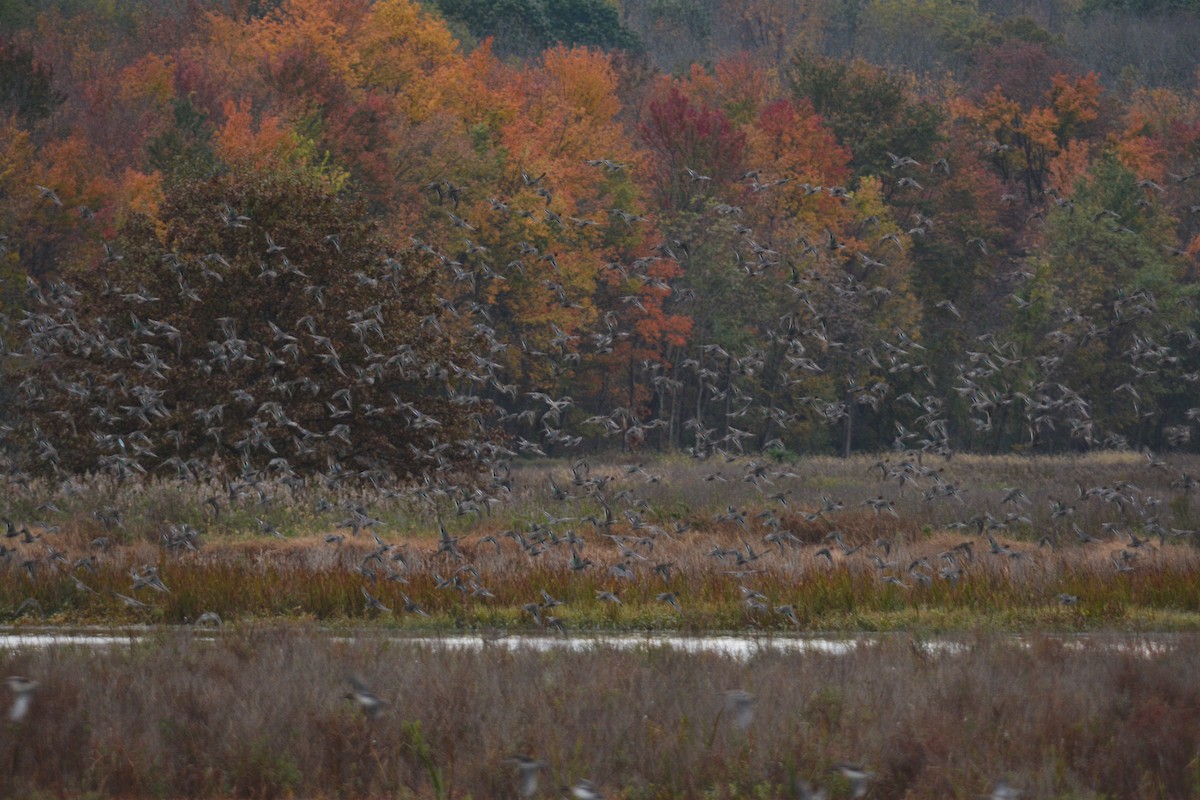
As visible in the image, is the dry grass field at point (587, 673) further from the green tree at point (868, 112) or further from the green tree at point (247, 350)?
the green tree at point (868, 112)

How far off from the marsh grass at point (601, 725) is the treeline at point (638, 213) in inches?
788

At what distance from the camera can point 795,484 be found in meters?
43.8

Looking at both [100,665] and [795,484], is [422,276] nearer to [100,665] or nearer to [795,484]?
[795,484]

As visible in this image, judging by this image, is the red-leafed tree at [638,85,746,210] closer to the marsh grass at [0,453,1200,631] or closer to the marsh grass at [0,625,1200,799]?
the marsh grass at [0,453,1200,631]

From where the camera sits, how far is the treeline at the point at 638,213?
44.9 m

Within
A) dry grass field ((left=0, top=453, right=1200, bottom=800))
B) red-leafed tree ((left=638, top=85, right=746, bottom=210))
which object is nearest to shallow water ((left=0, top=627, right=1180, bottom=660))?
dry grass field ((left=0, top=453, right=1200, bottom=800))

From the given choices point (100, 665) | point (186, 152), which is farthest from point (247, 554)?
point (186, 152)

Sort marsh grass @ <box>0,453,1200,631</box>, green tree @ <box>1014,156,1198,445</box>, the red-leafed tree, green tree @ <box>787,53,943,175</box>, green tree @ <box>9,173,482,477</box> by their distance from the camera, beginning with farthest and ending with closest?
green tree @ <box>787,53,943,175</box>
the red-leafed tree
green tree @ <box>1014,156,1198,445</box>
green tree @ <box>9,173,482,477</box>
marsh grass @ <box>0,453,1200,631</box>

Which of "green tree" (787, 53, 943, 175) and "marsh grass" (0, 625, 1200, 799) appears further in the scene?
"green tree" (787, 53, 943, 175)

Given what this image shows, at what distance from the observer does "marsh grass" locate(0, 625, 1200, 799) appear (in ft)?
35.7

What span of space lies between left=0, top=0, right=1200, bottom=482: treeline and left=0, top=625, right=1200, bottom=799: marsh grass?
20.0 meters

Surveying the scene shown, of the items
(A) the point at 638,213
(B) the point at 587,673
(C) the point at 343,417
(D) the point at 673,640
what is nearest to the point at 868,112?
(A) the point at 638,213

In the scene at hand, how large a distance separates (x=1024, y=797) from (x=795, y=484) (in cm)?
3366

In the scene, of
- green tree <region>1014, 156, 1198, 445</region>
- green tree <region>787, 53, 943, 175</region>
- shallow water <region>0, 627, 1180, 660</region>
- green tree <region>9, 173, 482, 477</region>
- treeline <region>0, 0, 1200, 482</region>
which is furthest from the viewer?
green tree <region>787, 53, 943, 175</region>
